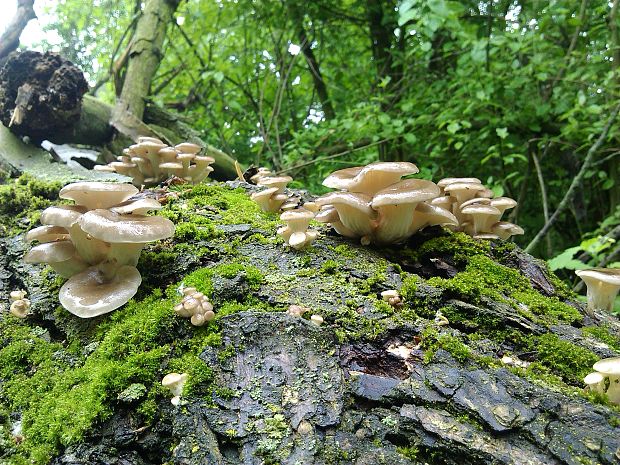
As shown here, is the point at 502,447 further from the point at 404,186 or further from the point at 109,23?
the point at 109,23

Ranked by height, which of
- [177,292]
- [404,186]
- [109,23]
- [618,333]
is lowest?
[618,333]

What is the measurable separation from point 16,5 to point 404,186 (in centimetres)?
755

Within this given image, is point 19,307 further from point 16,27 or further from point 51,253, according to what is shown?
point 16,27

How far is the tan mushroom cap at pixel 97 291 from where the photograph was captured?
2365 millimetres

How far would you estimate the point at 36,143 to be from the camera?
5469mm

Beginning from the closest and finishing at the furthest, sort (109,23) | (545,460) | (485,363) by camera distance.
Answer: (545,460) → (485,363) → (109,23)

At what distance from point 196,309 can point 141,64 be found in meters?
6.85

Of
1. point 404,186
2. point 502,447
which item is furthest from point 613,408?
point 404,186

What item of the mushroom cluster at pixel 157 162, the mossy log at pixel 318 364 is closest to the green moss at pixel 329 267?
the mossy log at pixel 318 364

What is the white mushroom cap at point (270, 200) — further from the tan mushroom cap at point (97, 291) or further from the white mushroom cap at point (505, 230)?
the white mushroom cap at point (505, 230)

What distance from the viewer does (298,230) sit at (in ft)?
9.64

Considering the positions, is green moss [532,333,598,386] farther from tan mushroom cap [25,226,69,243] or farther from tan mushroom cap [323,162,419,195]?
tan mushroom cap [25,226,69,243]

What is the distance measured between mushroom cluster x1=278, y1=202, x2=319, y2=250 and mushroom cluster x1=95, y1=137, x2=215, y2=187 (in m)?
1.93

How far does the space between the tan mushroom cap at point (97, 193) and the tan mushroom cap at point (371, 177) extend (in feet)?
4.29
